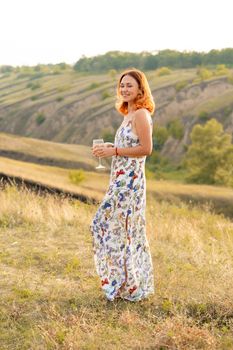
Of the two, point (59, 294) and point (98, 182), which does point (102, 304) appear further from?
point (98, 182)

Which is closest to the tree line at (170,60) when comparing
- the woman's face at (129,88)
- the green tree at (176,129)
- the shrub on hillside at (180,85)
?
the shrub on hillside at (180,85)

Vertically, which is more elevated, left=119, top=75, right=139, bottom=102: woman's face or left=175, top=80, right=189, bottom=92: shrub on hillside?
left=119, top=75, right=139, bottom=102: woman's face

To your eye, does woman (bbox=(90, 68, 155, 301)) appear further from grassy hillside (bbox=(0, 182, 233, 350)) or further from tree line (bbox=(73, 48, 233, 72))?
tree line (bbox=(73, 48, 233, 72))

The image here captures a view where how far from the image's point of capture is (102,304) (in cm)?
643

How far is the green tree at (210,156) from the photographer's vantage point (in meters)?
62.1

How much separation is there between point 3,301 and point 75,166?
51.5m

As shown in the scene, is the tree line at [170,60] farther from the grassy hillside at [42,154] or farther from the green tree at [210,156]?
the grassy hillside at [42,154]

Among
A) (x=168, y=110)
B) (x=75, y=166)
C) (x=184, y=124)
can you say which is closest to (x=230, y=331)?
(x=75, y=166)

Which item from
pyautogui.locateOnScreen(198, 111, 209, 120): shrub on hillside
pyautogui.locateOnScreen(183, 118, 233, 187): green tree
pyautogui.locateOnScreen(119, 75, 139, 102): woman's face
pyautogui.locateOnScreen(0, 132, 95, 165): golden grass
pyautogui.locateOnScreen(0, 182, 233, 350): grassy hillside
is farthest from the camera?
pyautogui.locateOnScreen(198, 111, 209, 120): shrub on hillside

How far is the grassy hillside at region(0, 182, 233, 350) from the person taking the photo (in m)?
5.39

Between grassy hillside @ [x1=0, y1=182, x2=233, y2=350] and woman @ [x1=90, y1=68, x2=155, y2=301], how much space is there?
298 millimetres

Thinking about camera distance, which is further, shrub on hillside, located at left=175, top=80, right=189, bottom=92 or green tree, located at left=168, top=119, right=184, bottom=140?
shrub on hillside, located at left=175, top=80, right=189, bottom=92

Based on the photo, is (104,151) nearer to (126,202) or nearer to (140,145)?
(140,145)

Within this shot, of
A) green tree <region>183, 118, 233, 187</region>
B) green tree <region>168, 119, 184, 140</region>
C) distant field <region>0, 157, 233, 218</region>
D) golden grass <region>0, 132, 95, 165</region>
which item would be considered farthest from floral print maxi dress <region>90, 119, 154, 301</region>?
green tree <region>168, 119, 184, 140</region>
